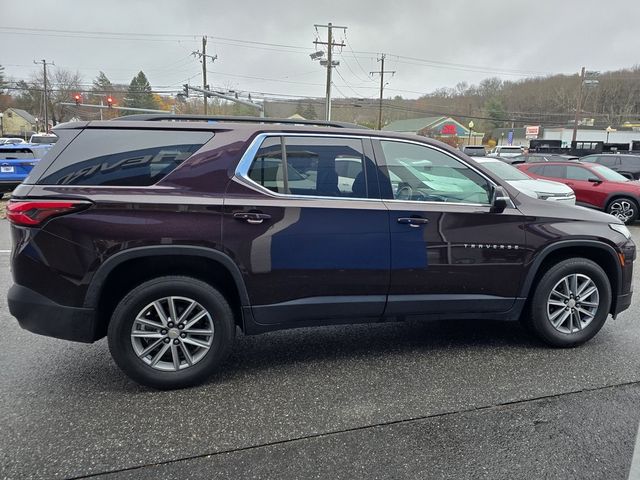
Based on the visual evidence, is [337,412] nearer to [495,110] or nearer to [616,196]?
[616,196]

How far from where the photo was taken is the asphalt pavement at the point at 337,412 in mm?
2463

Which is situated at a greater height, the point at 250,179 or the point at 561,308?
the point at 250,179

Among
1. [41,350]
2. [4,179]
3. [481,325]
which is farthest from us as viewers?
[4,179]

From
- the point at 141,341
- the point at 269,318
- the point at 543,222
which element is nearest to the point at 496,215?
the point at 543,222

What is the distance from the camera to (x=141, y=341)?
3.16m

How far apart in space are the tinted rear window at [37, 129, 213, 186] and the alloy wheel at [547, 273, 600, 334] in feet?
10.1

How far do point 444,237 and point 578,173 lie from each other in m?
10.5

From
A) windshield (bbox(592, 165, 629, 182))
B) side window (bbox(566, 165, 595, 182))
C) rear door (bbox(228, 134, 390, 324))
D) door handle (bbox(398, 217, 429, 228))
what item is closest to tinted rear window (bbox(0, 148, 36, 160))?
rear door (bbox(228, 134, 390, 324))

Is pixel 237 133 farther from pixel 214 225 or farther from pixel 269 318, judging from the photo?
pixel 269 318

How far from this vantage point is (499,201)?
11.5 ft

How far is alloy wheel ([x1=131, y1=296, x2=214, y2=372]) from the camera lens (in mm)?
3133

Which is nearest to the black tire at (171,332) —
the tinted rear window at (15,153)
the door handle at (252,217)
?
the door handle at (252,217)

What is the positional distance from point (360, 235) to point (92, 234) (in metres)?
1.78

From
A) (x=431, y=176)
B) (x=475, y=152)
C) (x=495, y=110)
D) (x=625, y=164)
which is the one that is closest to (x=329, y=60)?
(x=475, y=152)
